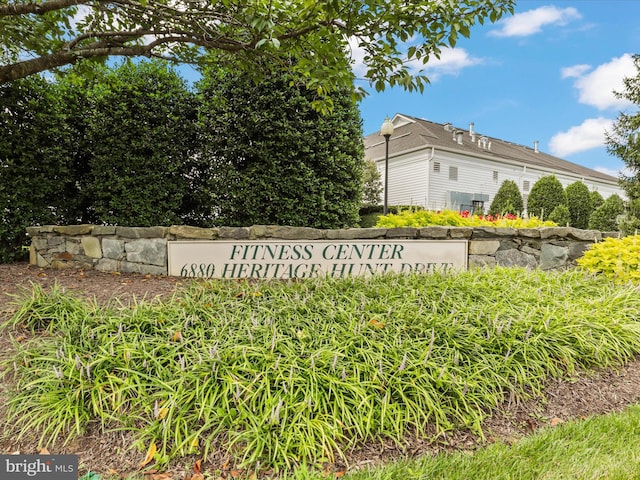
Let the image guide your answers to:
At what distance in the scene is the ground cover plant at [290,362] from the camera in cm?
181

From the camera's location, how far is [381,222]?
5.29m

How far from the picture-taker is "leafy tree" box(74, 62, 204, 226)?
5.09 metres

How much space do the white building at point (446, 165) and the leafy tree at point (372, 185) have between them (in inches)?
30.6

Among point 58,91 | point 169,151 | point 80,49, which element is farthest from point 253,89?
point 58,91

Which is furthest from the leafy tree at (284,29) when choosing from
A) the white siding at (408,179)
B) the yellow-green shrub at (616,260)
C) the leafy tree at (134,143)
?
the white siding at (408,179)

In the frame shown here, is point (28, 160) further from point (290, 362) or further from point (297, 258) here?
point (290, 362)

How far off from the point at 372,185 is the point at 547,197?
24.3 ft

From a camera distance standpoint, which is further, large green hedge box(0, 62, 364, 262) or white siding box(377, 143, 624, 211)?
white siding box(377, 143, 624, 211)

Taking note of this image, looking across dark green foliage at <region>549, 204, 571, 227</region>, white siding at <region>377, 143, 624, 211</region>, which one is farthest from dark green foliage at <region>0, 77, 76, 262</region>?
dark green foliage at <region>549, 204, 571, 227</region>

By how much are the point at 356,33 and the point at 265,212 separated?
115 inches

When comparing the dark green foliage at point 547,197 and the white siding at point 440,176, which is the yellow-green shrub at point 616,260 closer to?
the white siding at point 440,176

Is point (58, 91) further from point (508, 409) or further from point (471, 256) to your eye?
point (508, 409)

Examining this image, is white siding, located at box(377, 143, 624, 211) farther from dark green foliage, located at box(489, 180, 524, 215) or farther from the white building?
dark green foliage, located at box(489, 180, 524, 215)

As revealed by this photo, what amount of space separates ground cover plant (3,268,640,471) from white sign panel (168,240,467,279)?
3.32ft
